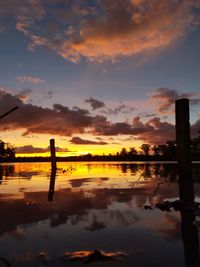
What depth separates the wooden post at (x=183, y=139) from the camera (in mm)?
9461

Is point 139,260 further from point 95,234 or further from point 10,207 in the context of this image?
point 10,207

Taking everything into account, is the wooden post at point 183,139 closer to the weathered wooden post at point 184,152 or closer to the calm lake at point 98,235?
the weathered wooden post at point 184,152

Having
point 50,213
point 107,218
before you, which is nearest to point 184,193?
point 107,218

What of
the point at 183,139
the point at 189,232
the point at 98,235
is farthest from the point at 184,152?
the point at 98,235

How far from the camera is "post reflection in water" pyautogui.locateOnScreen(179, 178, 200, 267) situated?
13.2 feet

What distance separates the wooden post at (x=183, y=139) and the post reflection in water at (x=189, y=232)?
76 cm

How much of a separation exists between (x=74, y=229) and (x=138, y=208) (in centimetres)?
273

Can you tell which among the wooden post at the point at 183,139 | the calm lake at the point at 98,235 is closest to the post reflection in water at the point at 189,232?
the calm lake at the point at 98,235

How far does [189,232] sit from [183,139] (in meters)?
4.52

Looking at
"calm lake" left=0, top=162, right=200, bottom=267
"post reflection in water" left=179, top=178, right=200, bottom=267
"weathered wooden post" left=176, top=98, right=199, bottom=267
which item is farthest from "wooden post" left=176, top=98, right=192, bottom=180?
"calm lake" left=0, top=162, right=200, bottom=267

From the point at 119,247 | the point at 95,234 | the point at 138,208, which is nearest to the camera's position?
the point at 119,247

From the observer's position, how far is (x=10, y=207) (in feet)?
27.2

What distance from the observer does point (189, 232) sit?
541 centimetres

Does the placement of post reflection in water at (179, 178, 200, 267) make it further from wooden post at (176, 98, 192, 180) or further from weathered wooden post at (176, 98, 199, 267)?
wooden post at (176, 98, 192, 180)
